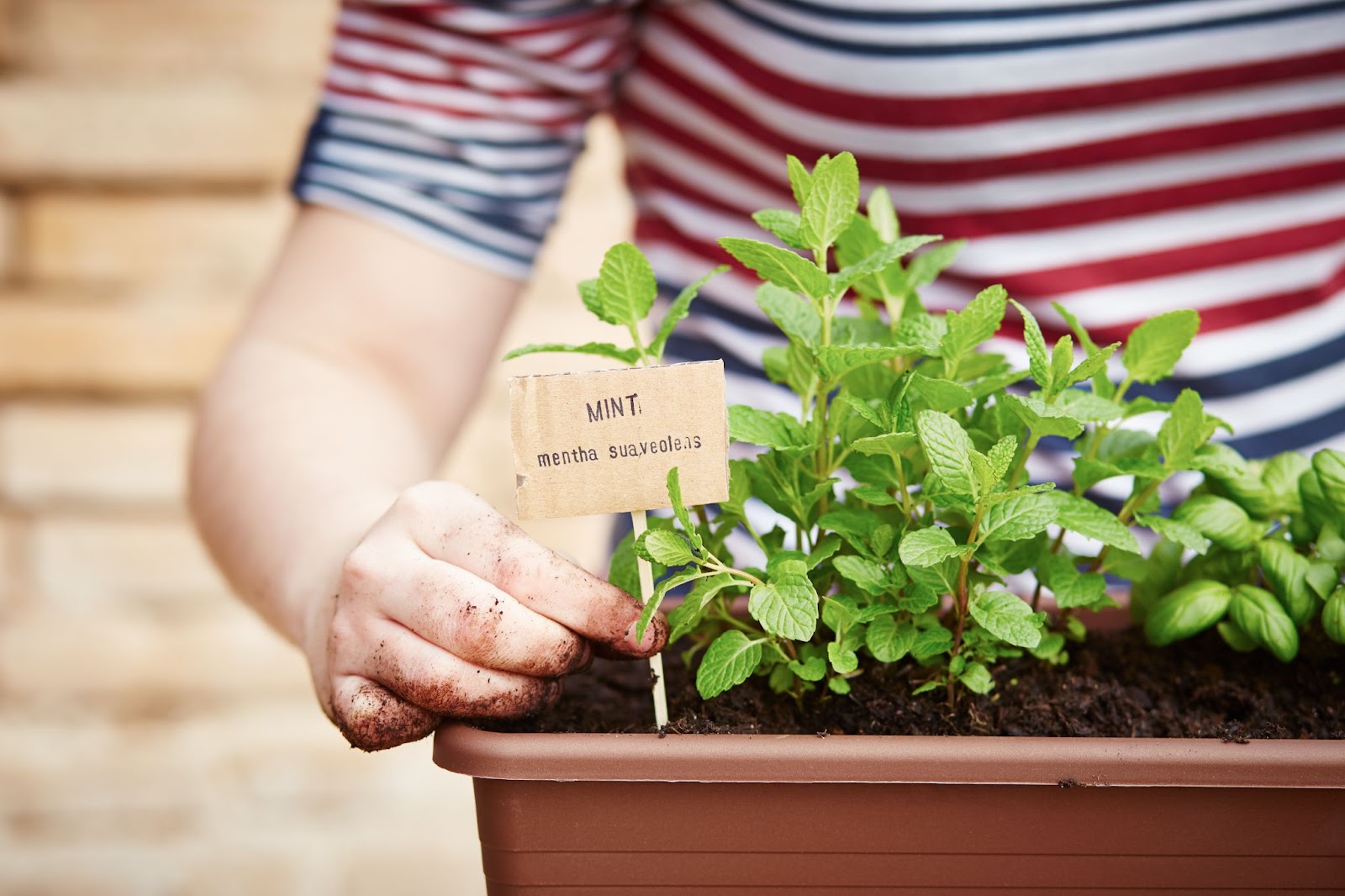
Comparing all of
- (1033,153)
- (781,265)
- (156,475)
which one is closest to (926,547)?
(781,265)

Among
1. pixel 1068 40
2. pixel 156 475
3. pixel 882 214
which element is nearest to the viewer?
pixel 882 214

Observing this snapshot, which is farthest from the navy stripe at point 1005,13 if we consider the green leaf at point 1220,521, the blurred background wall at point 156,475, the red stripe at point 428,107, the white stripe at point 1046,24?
the blurred background wall at point 156,475

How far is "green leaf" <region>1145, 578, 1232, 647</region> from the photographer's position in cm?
58

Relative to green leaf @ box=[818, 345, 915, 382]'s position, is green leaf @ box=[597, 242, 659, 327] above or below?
below

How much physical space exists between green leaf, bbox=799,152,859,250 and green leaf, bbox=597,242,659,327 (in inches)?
3.1

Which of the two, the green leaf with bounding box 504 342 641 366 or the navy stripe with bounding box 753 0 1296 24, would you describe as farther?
the navy stripe with bounding box 753 0 1296 24

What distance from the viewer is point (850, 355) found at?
505 mm

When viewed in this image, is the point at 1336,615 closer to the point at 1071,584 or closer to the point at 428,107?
the point at 1071,584

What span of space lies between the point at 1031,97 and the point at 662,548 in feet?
1.61

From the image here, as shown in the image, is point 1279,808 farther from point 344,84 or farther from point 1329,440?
point 344,84

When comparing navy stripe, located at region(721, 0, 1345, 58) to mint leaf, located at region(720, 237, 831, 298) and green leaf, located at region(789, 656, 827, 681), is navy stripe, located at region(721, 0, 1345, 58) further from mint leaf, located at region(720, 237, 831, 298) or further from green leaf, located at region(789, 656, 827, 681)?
green leaf, located at region(789, 656, 827, 681)

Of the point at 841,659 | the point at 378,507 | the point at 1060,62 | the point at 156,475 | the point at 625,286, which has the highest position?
the point at 1060,62

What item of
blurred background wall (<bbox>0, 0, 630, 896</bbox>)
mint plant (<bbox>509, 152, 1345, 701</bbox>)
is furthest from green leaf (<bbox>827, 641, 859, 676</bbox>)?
blurred background wall (<bbox>0, 0, 630, 896</bbox>)

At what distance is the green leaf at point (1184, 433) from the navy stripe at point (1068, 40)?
1.14 feet
